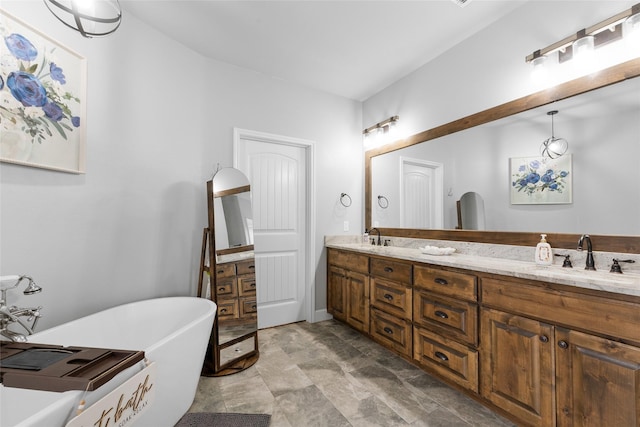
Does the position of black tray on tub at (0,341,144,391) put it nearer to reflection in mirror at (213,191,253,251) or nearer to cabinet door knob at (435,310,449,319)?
reflection in mirror at (213,191,253,251)

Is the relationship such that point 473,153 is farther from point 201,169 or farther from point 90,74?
point 90,74

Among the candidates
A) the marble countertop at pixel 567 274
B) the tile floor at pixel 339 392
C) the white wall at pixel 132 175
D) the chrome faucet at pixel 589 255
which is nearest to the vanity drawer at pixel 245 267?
the white wall at pixel 132 175

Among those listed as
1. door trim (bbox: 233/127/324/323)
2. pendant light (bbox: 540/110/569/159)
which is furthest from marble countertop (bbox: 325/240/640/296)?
door trim (bbox: 233/127/324/323)

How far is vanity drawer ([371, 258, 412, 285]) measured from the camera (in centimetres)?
226

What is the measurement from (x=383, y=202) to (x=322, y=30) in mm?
1901

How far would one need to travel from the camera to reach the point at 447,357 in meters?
1.92

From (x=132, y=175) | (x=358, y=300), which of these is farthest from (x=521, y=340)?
(x=132, y=175)

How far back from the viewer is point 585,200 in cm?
172

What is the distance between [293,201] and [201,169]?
109 centimetres

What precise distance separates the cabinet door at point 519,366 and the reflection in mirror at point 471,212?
2.83ft

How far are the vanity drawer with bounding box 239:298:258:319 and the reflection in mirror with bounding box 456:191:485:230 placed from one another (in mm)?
2037

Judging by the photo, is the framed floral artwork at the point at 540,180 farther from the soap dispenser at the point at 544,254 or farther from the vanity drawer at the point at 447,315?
the vanity drawer at the point at 447,315

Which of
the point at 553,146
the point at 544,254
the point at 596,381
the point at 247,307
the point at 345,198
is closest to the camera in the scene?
the point at 596,381

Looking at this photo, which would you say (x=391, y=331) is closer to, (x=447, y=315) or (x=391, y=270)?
(x=391, y=270)
